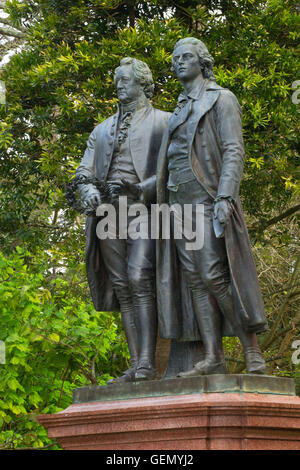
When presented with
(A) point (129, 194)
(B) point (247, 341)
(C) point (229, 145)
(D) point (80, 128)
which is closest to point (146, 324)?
(B) point (247, 341)

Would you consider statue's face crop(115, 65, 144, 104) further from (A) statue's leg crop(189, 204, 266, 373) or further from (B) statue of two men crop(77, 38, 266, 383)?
(A) statue's leg crop(189, 204, 266, 373)

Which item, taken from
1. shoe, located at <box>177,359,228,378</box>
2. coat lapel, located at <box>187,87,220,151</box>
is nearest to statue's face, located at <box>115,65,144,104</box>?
coat lapel, located at <box>187,87,220,151</box>

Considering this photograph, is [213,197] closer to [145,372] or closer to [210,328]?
[210,328]

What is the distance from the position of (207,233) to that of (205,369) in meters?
0.97

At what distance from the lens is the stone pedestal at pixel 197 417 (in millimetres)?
5289

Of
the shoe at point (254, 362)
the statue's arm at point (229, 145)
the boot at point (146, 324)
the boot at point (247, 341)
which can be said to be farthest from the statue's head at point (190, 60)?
the shoe at point (254, 362)

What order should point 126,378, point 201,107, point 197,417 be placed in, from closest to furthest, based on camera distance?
point 197,417
point 201,107
point 126,378

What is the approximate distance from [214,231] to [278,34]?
194 inches

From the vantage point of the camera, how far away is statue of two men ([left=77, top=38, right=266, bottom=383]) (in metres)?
5.94

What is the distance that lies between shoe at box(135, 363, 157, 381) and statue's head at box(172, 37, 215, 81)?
7.30 feet

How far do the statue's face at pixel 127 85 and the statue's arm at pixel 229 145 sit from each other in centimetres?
92

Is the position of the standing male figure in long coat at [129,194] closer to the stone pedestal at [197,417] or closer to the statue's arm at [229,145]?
the stone pedestal at [197,417]

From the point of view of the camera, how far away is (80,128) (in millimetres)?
10156

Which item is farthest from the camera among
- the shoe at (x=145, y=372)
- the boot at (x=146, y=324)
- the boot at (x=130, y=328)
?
the boot at (x=130, y=328)
